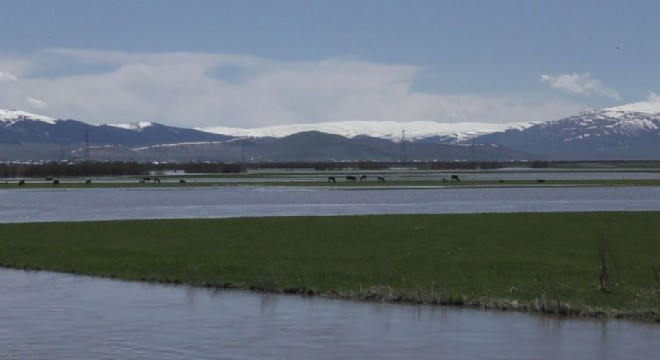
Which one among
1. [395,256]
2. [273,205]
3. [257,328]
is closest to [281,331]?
[257,328]

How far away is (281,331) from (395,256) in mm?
11750

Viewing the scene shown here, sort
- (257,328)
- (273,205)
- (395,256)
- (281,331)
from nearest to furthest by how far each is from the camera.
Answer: (281,331) < (257,328) < (395,256) < (273,205)

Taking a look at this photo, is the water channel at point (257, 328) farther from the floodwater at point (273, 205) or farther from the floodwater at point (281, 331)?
the floodwater at point (273, 205)

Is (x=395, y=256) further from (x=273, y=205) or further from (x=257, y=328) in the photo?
(x=273, y=205)

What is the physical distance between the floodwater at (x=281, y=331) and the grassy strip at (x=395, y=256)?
1244 mm

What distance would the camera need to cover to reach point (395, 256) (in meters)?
33.5

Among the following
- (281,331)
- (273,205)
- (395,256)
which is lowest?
(281,331)

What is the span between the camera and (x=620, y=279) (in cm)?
2697

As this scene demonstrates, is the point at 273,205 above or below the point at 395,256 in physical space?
below

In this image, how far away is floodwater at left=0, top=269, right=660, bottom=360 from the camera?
65.6ft

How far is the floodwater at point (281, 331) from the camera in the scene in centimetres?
1998

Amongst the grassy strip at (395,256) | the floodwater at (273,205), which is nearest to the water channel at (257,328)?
the grassy strip at (395,256)

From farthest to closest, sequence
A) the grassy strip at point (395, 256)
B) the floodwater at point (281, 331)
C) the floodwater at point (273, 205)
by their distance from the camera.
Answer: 1. the floodwater at point (273, 205)
2. the grassy strip at point (395, 256)
3. the floodwater at point (281, 331)


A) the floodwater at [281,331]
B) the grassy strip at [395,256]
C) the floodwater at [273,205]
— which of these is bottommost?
the floodwater at [281,331]
